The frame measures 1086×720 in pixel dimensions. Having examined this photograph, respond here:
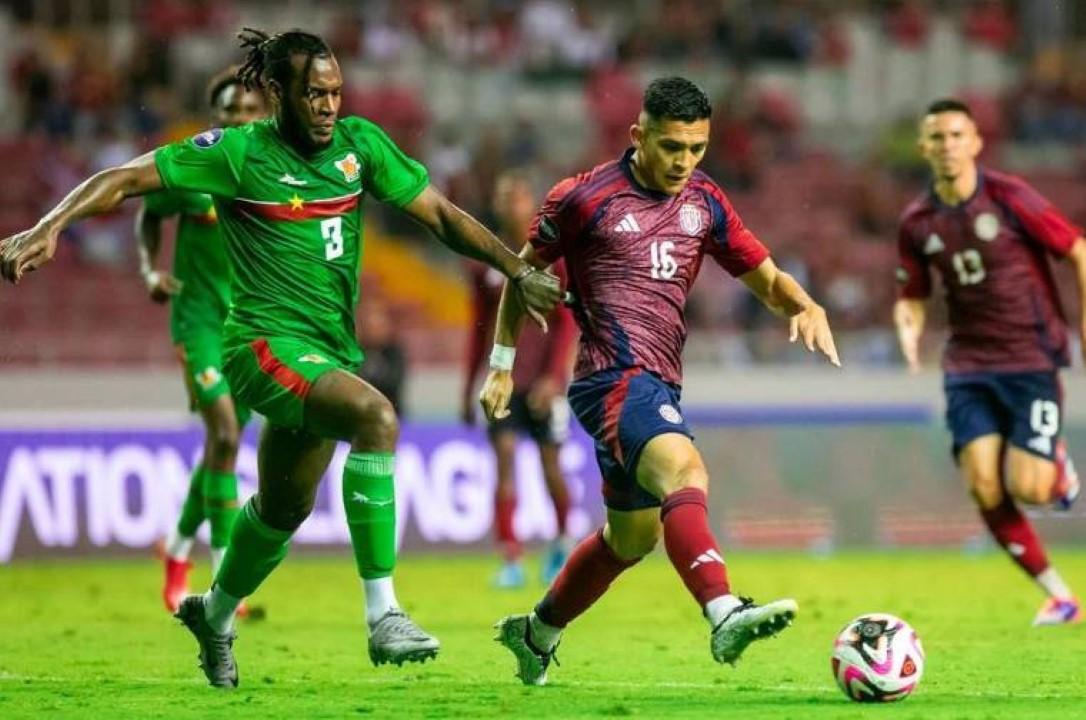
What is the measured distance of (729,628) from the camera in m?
7.04

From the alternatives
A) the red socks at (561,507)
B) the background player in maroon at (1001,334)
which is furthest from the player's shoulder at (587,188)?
the red socks at (561,507)

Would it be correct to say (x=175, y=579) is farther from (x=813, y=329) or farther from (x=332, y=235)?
(x=813, y=329)

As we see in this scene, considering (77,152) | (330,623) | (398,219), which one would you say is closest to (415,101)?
(398,219)

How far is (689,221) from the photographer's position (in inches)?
324

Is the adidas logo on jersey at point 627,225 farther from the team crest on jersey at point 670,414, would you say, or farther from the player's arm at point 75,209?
the player's arm at point 75,209

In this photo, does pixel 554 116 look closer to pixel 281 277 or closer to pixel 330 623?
pixel 330 623

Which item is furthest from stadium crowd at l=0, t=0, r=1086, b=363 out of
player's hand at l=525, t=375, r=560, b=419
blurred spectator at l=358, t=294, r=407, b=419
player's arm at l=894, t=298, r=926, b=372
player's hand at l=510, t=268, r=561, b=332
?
player's hand at l=510, t=268, r=561, b=332

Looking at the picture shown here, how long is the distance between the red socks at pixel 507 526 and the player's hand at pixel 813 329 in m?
6.62

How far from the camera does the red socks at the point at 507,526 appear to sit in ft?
47.8

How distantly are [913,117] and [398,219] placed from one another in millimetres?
6178

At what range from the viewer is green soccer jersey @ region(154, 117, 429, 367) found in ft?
26.2

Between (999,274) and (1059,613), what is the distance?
1847mm

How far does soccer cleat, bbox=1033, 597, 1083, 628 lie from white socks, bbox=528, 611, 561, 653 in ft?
12.7

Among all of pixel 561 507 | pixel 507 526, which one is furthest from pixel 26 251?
pixel 507 526
